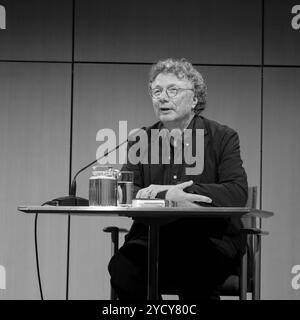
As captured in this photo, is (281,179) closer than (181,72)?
No

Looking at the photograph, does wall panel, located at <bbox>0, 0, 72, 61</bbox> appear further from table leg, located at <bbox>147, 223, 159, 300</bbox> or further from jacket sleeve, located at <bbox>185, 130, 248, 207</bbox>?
table leg, located at <bbox>147, 223, 159, 300</bbox>

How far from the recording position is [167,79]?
3.12m

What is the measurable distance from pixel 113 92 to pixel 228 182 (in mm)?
1771

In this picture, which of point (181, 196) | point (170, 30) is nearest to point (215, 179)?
point (181, 196)

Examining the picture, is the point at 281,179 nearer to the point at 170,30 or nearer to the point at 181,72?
the point at 170,30

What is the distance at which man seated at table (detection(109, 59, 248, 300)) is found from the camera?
9.08 ft

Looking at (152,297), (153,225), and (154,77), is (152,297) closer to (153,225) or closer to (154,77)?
(153,225)

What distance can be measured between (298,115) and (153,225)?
2226mm

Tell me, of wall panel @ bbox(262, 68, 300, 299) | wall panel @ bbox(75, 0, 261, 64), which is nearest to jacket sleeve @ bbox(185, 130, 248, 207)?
wall panel @ bbox(262, 68, 300, 299)

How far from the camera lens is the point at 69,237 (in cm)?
439

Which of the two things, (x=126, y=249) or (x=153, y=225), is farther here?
(x=126, y=249)

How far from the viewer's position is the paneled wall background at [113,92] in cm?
439

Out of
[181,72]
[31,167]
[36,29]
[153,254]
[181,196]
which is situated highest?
[36,29]
